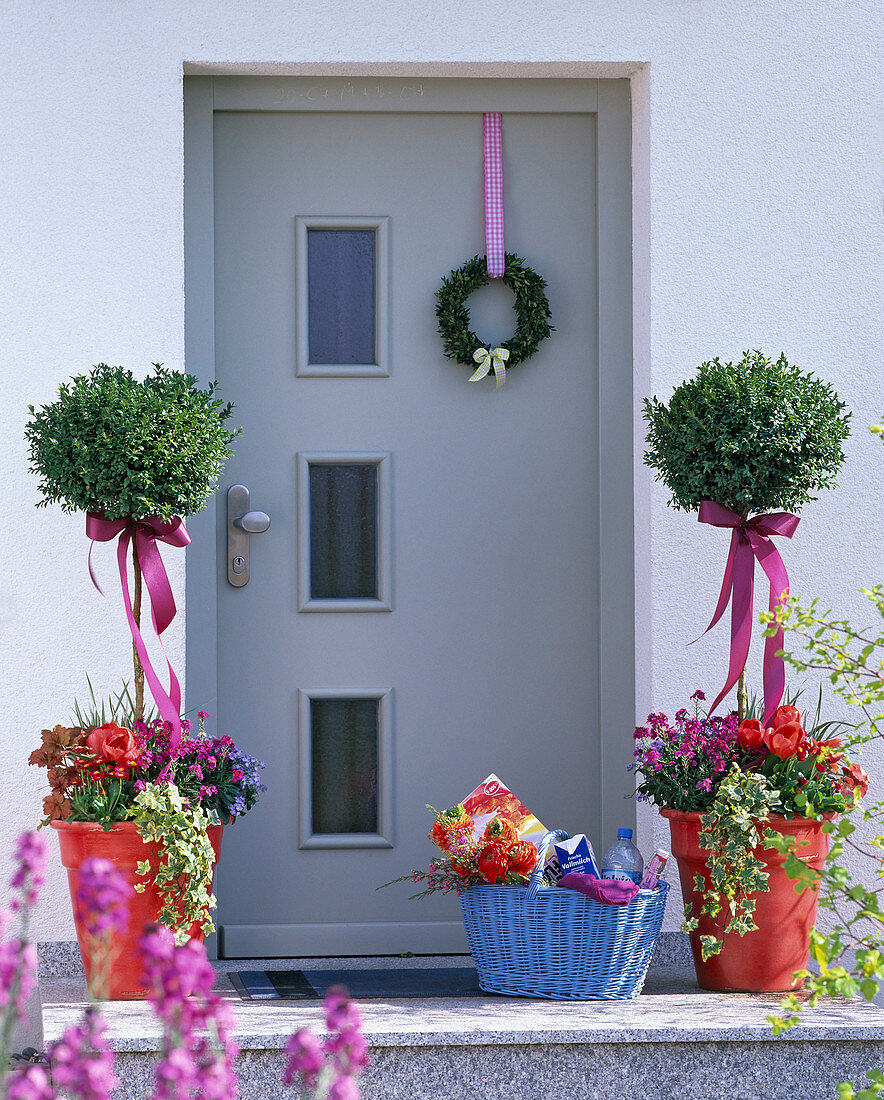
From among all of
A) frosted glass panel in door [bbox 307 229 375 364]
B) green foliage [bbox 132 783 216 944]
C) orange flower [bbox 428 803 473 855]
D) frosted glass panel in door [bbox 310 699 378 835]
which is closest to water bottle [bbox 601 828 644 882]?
orange flower [bbox 428 803 473 855]

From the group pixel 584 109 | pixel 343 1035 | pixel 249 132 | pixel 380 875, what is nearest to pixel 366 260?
pixel 249 132

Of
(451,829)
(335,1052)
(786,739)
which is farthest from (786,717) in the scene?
(335,1052)

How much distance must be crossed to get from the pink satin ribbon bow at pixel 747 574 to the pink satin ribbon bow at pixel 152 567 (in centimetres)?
113

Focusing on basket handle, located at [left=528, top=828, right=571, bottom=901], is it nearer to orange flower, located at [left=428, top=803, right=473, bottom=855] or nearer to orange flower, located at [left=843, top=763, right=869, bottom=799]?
orange flower, located at [left=428, top=803, right=473, bottom=855]

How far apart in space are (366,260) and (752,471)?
1.16 meters

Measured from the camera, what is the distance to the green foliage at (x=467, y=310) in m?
3.04

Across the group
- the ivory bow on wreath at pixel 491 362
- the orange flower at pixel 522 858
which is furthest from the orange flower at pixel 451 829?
the ivory bow on wreath at pixel 491 362

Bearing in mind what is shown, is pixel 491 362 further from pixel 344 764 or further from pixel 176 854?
pixel 176 854

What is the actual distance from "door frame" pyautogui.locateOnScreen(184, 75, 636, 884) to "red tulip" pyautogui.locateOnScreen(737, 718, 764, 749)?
0.54m

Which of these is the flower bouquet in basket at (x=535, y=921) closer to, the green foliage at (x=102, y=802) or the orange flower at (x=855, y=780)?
the orange flower at (x=855, y=780)

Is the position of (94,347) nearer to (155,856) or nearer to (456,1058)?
(155,856)

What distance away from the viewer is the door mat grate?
260cm

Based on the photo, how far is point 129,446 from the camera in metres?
2.41

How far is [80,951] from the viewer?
2.75 meters
